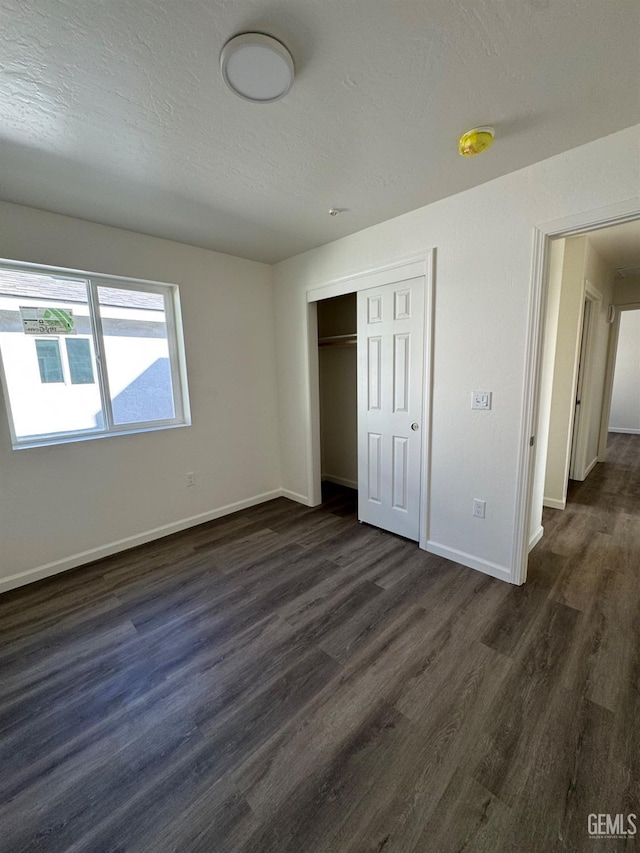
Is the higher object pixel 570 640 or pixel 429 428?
pixel 429 428

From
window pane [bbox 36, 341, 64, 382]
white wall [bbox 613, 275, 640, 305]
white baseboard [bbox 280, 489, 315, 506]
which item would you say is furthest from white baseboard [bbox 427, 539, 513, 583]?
white wall [bbox 613, 275, 640, 305]

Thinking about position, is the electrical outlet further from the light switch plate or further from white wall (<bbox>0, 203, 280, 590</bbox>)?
white wall (<bbox>0, 203, 280, 590</bbox>)

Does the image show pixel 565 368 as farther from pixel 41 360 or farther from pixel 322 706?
pixel 41 360

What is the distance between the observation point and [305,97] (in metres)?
1.41

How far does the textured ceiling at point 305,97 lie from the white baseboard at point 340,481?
3.02m

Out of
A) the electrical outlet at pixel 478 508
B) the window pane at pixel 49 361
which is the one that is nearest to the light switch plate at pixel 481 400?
the electrical outlet at pixel 478 508

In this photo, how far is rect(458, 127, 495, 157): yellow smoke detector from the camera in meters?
1.60

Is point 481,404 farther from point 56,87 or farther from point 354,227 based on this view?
point 56,87

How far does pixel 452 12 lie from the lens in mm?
1092

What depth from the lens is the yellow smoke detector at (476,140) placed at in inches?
63.2

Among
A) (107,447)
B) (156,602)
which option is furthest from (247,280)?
(156,602)

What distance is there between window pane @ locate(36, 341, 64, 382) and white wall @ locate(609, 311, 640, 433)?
8417mm

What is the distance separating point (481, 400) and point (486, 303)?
632mm

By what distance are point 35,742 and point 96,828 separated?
0.51 meters
